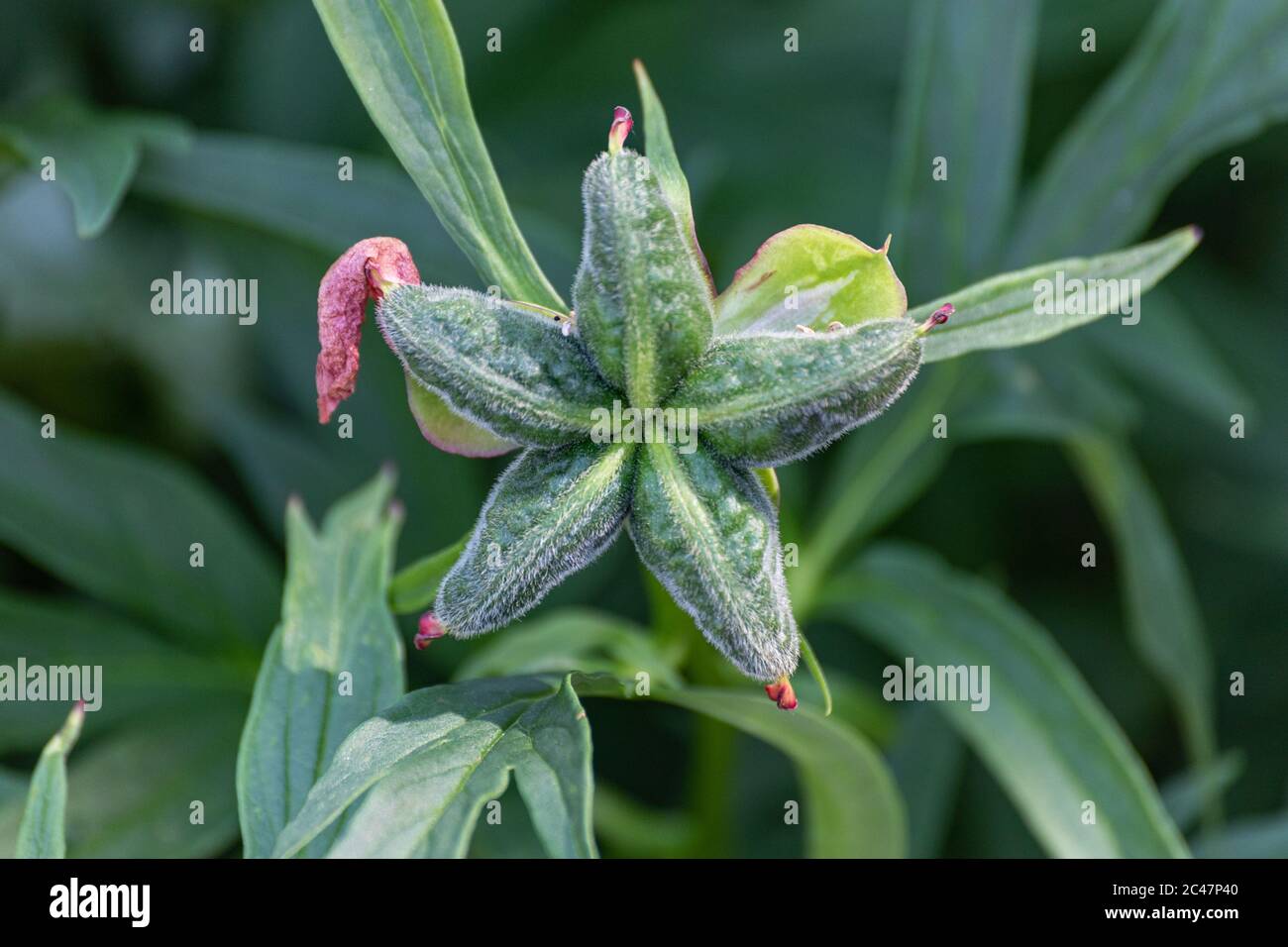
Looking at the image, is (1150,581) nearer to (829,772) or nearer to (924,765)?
(924,765)

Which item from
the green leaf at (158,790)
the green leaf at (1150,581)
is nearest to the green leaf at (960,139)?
the green leaf at (1150,581)

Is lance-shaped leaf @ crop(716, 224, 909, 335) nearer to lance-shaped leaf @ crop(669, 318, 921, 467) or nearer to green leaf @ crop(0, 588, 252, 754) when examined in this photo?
lance-shaped leaf @ crop(669, 318, 921, 467)

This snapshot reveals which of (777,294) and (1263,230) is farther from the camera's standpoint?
(1263,230)

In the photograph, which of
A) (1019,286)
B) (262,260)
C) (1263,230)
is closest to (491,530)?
(1019,286)

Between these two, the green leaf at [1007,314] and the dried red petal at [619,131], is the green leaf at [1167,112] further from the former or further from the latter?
the dried red petal at [619,131]

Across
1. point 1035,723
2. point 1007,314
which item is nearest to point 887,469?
point 1035,723

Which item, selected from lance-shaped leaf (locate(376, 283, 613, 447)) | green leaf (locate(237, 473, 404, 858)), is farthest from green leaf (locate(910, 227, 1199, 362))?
green leaf (locate(237, 473, 404, 858))

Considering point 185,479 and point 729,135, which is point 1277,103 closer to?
point 729,135

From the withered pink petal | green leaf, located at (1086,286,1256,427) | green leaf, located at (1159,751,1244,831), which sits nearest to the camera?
the withered pink petal
